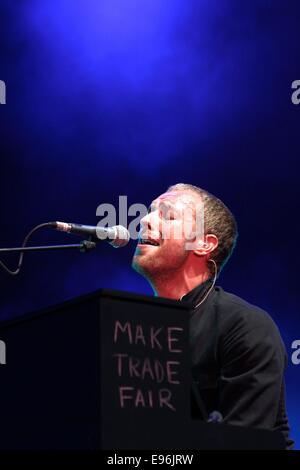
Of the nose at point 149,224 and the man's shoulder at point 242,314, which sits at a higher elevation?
the nose at point 149,224

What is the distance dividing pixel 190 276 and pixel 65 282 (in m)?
1.65

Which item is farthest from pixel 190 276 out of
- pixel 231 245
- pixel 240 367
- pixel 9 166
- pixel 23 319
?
pixel 9 166

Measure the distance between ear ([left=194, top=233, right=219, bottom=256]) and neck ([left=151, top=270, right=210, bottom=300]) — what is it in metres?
0.08

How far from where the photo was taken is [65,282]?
4371 millimetres

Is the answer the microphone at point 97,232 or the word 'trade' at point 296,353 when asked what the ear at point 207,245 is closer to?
the microphone at point 97,232

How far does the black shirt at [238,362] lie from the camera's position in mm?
2172

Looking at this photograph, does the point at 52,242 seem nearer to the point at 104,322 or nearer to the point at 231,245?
the point at 231,245

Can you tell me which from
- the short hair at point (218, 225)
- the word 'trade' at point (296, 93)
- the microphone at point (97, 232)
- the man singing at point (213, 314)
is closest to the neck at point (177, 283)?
the man singing at point (213, 314)

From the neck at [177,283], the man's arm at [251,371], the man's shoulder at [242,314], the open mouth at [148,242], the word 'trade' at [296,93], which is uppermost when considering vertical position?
the word 'trade' at [296,93]

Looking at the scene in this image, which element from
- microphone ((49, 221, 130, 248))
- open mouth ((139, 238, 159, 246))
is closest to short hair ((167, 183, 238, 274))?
open mouth ((139, 238, 159, 246))

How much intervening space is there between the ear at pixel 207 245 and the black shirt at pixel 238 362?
8.2 inches

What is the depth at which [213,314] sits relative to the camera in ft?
8.45

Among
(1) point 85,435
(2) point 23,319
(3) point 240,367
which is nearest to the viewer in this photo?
(1) point 85,435

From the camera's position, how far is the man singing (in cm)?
220
